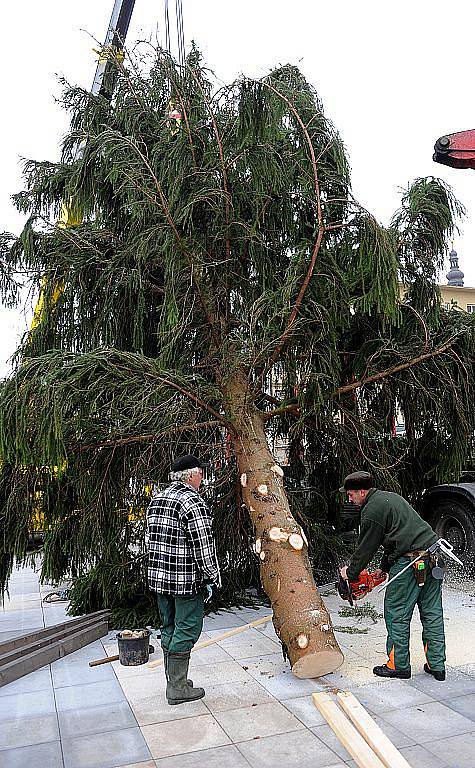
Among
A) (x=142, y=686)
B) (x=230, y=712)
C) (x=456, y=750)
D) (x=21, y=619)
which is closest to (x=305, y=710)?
(x=230, y=712)

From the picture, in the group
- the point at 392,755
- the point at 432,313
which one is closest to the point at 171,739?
the point at 392,755

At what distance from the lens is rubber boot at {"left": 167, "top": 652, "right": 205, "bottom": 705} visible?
418 centimetres

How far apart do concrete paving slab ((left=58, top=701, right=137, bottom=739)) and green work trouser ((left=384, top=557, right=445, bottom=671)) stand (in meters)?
1.72

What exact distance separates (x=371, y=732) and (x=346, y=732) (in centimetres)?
14

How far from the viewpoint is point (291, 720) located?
3857 mm

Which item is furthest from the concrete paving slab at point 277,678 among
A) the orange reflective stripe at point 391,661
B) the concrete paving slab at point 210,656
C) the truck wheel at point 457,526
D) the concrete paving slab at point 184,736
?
the truck wheel at point 457,526

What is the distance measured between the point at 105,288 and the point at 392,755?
470cm

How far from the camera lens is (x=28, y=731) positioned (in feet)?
12.7

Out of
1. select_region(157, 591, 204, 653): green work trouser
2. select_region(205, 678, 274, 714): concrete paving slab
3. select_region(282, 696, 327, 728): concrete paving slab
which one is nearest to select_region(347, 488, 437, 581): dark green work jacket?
select_region(282, 696, 327, 728): concrete paving slab

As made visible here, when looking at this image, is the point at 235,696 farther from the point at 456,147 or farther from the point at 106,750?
the point at 456,147

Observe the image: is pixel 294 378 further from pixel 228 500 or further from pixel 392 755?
pixel 392 755

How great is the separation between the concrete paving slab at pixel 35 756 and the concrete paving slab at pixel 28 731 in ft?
0.15

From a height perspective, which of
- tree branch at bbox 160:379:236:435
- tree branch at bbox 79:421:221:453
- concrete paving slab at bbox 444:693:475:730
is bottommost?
concrete paving slab at bbox 444:693:475:730

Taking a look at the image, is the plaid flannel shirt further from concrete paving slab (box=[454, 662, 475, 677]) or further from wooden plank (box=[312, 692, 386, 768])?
concrete paving slab (box=[454, 662, 475, 677])
